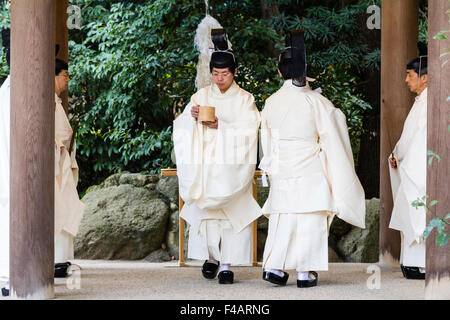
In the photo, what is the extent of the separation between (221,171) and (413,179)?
5.15 ft

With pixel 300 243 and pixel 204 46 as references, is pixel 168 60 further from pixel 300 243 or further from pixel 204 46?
pixel 300 243

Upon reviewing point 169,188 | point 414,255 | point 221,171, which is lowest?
point 414,255

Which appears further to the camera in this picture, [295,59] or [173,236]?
[173,236]

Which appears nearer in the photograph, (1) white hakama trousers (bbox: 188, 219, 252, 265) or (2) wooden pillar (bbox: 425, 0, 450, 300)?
(2) wooden pillar (bbox: 425, 0, 450, 300)

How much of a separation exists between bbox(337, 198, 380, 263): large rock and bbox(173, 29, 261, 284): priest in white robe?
2550 mm

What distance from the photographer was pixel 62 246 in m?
5.97

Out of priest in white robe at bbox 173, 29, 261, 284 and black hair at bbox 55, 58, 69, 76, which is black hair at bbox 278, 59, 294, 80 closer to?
priest in white robe at bbox 173, 29, 261, 284

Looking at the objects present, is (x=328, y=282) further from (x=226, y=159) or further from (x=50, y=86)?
(x=50, y=86)

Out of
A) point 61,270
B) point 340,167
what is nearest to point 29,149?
point 61,270

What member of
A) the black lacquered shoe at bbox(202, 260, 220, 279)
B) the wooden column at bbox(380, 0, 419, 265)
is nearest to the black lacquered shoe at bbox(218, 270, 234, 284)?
the black lacquered shoe at bbox(202, 260, 220, 279)

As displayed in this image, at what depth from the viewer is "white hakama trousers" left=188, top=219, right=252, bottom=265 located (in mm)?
5746
